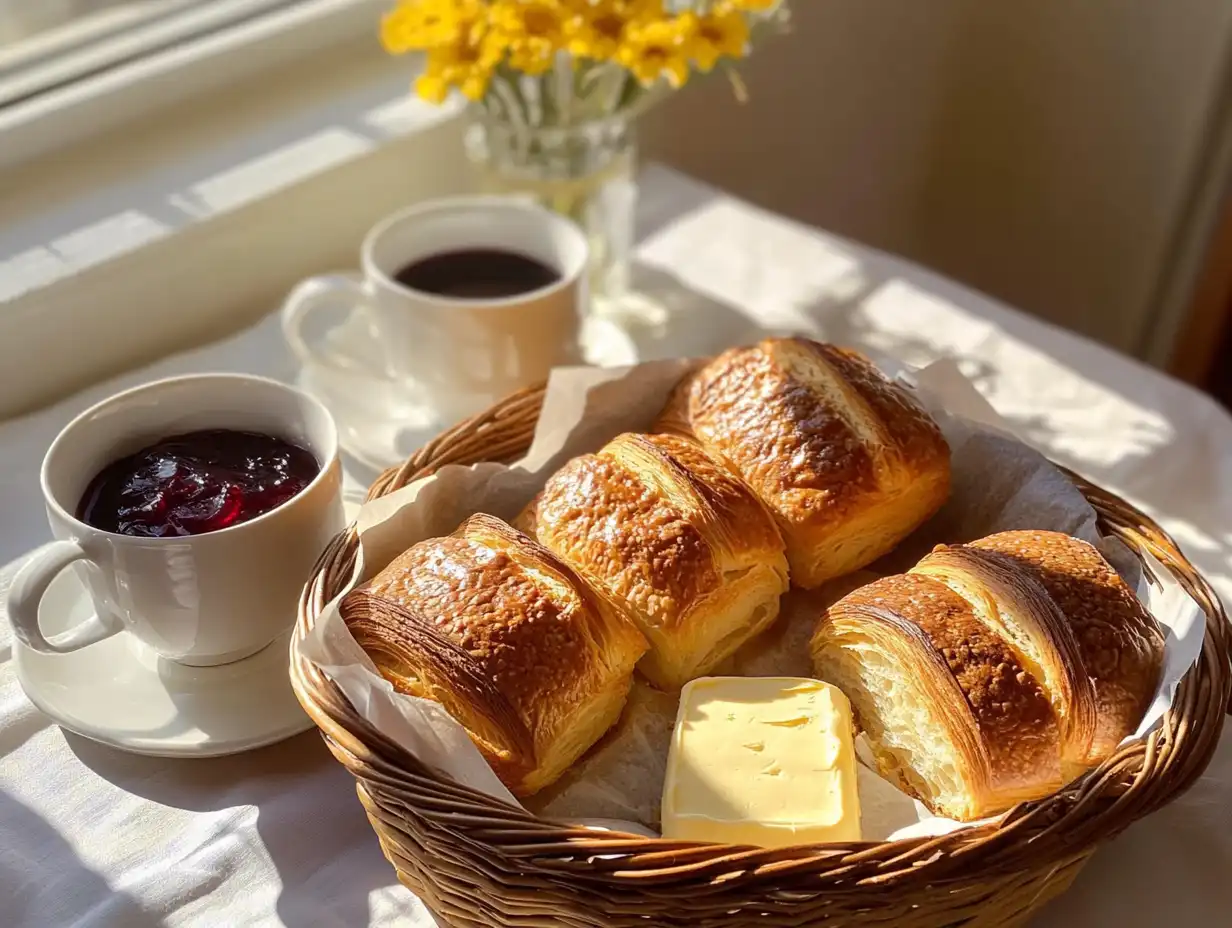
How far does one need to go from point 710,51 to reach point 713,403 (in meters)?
0.32

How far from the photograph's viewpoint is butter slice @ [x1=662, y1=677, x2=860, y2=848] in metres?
0.67

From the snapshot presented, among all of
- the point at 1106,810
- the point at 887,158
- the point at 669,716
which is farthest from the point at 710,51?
the point at 887,158

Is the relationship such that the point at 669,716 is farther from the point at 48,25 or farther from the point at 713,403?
the point at 48,25

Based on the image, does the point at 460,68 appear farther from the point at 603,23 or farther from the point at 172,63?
the point at 172,63

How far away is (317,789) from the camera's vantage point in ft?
2.62

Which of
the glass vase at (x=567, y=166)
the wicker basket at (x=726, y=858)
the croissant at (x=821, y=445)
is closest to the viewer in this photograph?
the wicker basket at (x=726, y=858)

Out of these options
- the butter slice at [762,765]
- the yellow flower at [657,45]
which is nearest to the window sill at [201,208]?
the yellow flower at [657,45]

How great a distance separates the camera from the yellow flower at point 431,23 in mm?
1035

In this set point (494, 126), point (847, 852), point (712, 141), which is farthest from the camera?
point (712, 141)

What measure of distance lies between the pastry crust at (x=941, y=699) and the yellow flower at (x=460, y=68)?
1.78 ft

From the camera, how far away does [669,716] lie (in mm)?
804

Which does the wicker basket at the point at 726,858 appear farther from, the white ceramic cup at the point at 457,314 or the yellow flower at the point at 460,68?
the yellow flower at the point at 460,68

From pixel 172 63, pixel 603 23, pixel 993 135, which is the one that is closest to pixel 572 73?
pixel 603 23

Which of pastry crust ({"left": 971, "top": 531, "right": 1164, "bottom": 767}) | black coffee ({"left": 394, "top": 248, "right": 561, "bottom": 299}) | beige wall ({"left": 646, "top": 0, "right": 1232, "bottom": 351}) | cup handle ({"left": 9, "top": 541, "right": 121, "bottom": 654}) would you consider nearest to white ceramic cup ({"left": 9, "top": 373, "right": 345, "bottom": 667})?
cup handle ({"left": 9, "top": 541, "right": 121, "bottom": 654})
